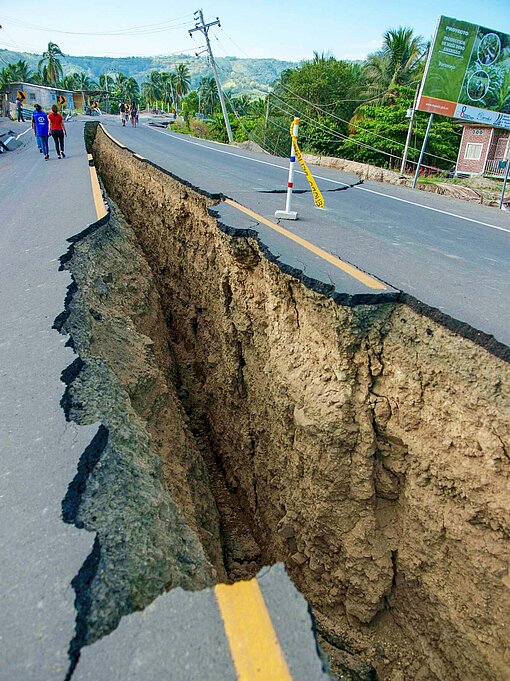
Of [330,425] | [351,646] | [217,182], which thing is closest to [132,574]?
[330,425]

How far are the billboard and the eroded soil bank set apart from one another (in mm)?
10806

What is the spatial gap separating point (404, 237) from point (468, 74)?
10.2 m

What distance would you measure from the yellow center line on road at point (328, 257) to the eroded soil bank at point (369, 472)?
1.30 ft

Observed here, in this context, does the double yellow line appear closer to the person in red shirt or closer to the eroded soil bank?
the eroded soil bank

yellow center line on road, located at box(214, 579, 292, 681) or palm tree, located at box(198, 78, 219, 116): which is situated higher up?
palm tree, located at box(198, 78, 219, 116)

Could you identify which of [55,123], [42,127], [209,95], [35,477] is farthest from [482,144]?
[209,95]

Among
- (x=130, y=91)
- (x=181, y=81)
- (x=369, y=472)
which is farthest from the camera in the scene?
(x=130, y=91)

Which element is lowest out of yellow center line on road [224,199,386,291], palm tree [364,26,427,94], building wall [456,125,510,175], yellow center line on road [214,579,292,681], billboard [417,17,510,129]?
yellow center line on road [214,579,292,681]

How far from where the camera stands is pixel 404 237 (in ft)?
20.2

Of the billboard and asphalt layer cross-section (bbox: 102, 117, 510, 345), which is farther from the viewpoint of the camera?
the billboard

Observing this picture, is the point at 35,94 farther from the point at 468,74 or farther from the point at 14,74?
the point at 468,74

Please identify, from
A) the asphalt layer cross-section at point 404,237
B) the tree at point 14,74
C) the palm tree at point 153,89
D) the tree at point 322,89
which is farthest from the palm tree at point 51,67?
the asphalt layer cross-section at point 404,237

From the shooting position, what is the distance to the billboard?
1282 cm

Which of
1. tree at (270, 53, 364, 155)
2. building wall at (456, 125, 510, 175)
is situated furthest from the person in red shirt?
tree at (270, 53, 364, 155)
